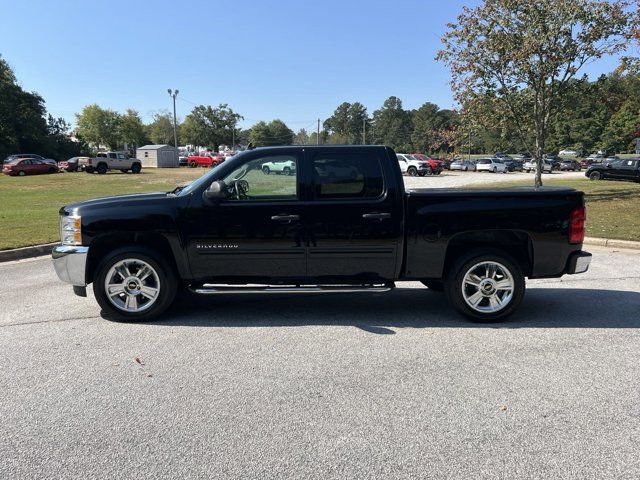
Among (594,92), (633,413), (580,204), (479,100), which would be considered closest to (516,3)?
(479,100)

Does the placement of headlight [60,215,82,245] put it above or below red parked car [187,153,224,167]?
below

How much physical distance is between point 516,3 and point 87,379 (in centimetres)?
1599

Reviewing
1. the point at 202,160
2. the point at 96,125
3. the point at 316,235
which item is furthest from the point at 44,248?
the point at 96,125

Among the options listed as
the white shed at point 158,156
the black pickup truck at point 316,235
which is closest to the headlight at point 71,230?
the black pickup truck at point 316,235

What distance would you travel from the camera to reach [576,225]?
531 cm

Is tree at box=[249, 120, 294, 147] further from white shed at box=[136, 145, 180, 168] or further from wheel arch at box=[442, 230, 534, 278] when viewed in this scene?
wheel arch at box=[442, 230, 534, 278]

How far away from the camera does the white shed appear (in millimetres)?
64375

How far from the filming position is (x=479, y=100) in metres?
16.9

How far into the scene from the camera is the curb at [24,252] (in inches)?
365

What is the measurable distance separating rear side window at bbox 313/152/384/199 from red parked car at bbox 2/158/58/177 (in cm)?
4551

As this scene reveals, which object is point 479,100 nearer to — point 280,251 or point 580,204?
point 580,204

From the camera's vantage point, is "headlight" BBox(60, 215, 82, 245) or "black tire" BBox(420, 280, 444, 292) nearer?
"headlight" BBox(60, 215, 82, 245)

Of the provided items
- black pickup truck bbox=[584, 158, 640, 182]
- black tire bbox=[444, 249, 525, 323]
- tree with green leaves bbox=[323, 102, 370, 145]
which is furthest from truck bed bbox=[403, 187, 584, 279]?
tree with green leaves bbox=[323, 102, 370, 145]

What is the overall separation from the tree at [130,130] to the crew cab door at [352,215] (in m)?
102
